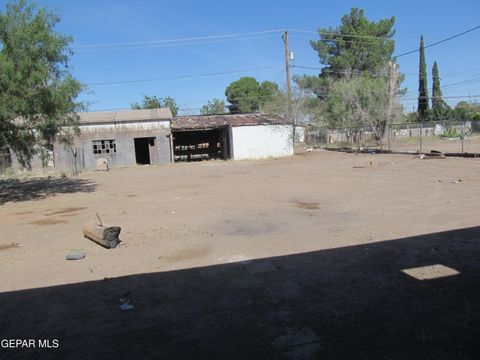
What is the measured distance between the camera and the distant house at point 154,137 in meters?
32.2

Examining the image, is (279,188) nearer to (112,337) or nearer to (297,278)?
(297,278)

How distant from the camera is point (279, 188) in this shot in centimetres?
1558

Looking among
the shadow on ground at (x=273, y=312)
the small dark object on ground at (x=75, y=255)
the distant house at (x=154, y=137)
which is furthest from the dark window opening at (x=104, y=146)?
the shadow on ground at (x=273, y=312)

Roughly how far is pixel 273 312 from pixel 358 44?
57.7 meters

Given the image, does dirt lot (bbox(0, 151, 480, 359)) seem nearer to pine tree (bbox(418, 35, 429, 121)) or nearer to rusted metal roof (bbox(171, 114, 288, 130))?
rusted metal roof (bbox(171, 114, 288, 130))

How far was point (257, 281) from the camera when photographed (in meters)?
5.74

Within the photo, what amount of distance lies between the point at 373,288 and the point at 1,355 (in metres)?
4.01

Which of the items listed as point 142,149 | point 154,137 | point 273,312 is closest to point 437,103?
point 142,149

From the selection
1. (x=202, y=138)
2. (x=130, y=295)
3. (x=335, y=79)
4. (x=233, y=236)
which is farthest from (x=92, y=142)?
(x=335, y=79)

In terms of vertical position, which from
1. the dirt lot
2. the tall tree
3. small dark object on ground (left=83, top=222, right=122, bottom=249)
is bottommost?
the dirt lot

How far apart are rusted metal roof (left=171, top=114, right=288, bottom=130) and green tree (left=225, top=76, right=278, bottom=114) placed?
34706 millimetres

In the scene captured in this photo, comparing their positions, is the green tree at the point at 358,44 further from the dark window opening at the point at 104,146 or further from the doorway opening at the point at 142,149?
the dark window opening at the point at 104,146

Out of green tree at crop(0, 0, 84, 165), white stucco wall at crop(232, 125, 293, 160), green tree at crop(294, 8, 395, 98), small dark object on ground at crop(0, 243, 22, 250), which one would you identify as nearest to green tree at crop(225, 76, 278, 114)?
green tree at crop(294, 8, 395, 98)

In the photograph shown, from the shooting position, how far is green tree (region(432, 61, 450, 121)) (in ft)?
201
